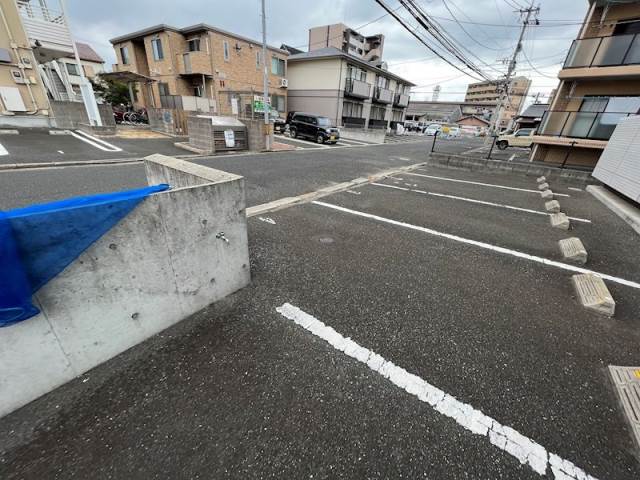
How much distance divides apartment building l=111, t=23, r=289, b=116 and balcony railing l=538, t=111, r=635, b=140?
1512 centimetres

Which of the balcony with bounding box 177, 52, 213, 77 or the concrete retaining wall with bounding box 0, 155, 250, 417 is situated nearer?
the concrete retaining wall with bounding box 0, 155, 250, 417

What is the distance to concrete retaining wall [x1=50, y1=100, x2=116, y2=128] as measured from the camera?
39.0 ft

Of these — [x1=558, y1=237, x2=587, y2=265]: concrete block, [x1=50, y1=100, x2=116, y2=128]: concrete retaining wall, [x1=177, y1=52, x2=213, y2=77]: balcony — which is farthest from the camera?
[x1=177, y1=52, x2=213, y2=77]: balcony

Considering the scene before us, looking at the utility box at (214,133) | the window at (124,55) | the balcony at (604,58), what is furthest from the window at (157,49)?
the balcony at (604,58)

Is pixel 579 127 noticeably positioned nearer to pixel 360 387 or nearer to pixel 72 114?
pixel 360 387

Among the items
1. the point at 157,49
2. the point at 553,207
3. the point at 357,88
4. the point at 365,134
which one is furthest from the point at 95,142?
the point at 357,88

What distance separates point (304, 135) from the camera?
1800 centimetres

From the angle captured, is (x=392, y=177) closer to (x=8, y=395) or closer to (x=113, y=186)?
(x=113, y=186)

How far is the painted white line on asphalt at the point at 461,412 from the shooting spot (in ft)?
4.55

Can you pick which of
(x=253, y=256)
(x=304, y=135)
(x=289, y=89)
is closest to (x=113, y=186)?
(x=253, y=256)

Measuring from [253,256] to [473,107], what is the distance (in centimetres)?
8679

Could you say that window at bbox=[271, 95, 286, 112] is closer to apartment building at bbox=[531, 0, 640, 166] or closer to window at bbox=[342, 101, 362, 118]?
window at bbox=[342, 101, 362, 118]

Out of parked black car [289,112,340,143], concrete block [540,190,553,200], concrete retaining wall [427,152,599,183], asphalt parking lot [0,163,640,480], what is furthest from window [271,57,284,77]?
asphalt parking lot [0,163,640,480]

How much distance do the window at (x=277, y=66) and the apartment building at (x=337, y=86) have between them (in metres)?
2.43
